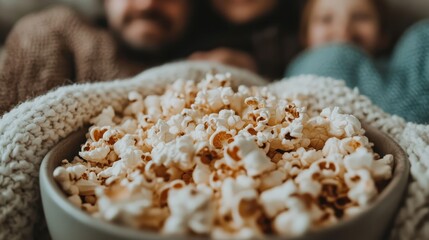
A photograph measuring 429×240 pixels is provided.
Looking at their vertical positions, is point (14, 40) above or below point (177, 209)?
below

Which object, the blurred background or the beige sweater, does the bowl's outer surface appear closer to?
the beige sweater

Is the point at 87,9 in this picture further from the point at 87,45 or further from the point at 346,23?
the point at 346,23

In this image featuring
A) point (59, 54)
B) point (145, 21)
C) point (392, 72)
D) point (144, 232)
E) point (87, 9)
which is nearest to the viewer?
point (144, 232)

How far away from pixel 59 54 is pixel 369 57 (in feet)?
2.31

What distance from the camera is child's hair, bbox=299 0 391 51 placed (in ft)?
4.32

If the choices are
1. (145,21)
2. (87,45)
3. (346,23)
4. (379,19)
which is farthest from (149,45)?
(379,19)

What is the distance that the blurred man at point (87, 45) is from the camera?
0.94 m

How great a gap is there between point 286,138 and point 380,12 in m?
0.96

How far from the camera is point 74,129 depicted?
0.61m

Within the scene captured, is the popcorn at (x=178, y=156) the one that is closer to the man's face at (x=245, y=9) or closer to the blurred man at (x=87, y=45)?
the blurred man at (x=87, y=45)

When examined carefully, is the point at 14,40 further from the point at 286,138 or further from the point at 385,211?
the point at 385,211

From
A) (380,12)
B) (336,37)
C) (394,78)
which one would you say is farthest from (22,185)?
(380,12)

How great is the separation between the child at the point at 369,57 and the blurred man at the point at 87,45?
0.39 metres

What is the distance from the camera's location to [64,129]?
59cm
